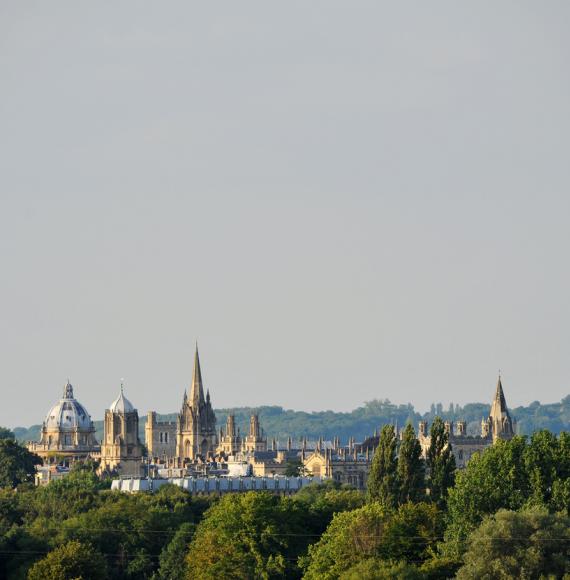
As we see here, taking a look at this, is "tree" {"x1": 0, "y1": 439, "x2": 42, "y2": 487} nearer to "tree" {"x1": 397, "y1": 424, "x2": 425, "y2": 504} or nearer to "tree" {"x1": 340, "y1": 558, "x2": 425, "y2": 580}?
"tree" {"x1": 397, "y1": 424, "x2": 425, "y2": 504}

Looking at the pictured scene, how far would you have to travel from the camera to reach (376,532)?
93062 millimetres

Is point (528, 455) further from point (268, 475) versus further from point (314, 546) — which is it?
point (268, 475)

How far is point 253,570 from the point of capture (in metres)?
97.1

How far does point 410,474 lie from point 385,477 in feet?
5.94

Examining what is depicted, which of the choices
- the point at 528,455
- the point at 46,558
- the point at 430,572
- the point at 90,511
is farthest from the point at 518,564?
the point at 90,511

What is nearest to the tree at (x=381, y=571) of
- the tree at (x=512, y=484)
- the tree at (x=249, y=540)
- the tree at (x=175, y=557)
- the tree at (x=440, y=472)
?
the tree at (x=512, y=484)

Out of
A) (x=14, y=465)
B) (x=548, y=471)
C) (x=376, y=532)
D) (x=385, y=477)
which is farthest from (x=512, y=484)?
(x=14, y=465)

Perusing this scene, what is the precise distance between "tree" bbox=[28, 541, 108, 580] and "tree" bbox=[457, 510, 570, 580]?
18.6 m

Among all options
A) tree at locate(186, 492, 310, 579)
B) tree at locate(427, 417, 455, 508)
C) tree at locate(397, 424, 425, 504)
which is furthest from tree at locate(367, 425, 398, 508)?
tree at locate(186, 492, 310, 579)

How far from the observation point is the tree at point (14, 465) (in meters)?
178

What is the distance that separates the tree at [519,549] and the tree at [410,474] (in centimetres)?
1879

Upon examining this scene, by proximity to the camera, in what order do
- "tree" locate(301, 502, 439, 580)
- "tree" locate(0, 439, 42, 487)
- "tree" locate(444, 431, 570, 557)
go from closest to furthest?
"tree" locate(301, 502, 439, 580) < "tree" locate(444, 431, 570, 557) < "tree" locate(0, 439, 42, 487)

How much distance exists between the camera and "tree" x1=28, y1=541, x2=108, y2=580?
93250 mm

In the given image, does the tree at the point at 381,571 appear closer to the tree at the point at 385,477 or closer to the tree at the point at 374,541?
the tree at the point at 374,541
